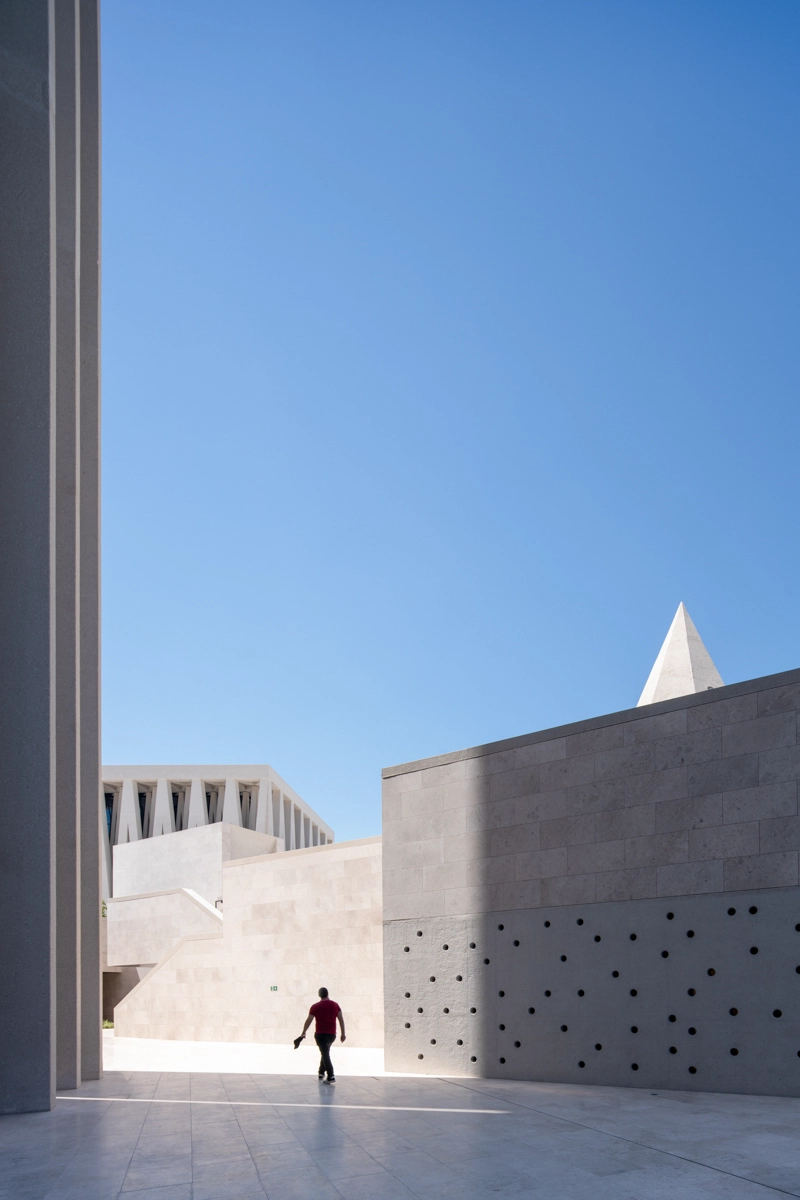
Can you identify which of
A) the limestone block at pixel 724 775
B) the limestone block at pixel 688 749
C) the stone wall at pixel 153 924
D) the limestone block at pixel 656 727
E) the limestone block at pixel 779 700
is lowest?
the stone wall at pixel 153 924

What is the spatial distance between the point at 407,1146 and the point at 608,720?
6.71 metres

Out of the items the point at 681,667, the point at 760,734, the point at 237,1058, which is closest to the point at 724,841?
the point at 760,734

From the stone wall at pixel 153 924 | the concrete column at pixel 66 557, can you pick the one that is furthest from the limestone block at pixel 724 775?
the stone wall at pixel 153 924

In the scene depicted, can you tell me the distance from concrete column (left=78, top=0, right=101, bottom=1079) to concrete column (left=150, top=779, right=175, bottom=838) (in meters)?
41.1

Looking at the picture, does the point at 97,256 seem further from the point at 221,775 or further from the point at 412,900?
the point at 221,775

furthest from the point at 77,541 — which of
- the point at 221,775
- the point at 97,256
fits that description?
the point at 221,775

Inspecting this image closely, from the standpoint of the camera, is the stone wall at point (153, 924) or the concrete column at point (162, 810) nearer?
the stone wall at point (153, 924)

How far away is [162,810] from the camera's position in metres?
56.1

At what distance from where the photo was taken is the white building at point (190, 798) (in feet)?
181

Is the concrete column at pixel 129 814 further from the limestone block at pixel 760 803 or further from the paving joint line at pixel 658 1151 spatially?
the limestone block at pixel 760 803

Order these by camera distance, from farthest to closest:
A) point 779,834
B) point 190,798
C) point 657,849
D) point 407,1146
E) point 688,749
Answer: point 190,798 < point 657,849 < point 688,749 < point 779,834 < point 407,1146

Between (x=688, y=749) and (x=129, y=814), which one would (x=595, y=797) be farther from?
(x=129, y=814)

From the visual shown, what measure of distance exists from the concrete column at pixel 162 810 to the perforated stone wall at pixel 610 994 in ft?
138

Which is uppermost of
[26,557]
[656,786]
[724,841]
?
[26,557]
